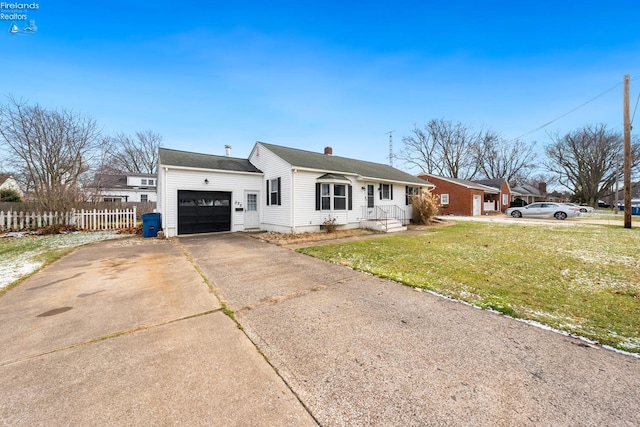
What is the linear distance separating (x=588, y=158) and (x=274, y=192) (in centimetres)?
5145

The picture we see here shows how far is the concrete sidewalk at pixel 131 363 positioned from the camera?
1.83m

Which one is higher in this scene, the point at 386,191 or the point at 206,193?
the point at 386,191

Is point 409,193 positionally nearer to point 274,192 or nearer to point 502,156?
point 274,192

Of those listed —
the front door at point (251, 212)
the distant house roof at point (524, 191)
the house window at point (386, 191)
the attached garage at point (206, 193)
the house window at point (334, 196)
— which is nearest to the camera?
the attached garage at point (206, 193)

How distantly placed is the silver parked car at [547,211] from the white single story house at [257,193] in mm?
18263

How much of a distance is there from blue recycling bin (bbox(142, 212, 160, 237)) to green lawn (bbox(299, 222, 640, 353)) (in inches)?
293

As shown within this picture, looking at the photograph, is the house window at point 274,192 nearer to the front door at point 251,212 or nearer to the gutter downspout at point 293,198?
the front door at point 251,212

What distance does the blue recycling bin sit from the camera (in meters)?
11.0

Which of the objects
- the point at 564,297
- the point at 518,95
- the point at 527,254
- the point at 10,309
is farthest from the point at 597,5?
the point at 10,309

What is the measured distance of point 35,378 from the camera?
2.26m

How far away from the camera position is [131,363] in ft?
8.05

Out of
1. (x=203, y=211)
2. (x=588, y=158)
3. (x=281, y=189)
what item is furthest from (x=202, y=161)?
(x=588, y=158)

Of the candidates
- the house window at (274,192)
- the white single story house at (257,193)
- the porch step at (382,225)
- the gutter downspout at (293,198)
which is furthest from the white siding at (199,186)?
the porch step at (382,225)

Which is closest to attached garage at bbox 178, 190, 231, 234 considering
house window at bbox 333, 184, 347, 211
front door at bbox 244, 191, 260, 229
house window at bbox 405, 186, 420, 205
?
front door at bbox 244, 191, 260, 229
